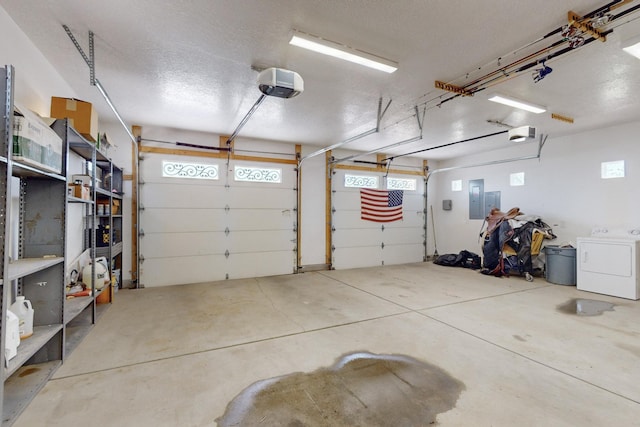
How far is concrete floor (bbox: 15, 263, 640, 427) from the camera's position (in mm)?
1881

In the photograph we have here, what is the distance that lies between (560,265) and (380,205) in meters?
3.74

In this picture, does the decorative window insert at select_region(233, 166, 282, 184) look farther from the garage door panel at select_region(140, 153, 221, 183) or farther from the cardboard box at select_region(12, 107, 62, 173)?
the cardboard box at select_region(12, 107, 62, 173)

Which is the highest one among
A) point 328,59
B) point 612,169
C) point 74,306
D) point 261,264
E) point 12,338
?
point 328,59

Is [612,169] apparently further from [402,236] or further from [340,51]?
[340,51]

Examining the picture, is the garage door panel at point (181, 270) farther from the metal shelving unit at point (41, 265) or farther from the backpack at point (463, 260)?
the backpack at point (463, 260)

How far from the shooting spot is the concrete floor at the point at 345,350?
1881mm

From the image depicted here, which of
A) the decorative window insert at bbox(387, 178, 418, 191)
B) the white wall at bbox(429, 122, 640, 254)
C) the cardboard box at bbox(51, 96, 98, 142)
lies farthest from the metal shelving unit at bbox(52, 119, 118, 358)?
the white wall at bbox(429, 122, 640, 254)

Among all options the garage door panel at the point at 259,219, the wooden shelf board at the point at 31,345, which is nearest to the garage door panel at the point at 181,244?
the garage door panel at the point at 259,219

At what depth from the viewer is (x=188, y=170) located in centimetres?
545

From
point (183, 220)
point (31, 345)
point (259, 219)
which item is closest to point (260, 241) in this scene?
point (259, 219)

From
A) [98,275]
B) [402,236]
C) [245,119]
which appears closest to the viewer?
[98,275]

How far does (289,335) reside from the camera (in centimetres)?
304

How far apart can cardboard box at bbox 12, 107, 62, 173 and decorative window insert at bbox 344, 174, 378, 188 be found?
215 inches

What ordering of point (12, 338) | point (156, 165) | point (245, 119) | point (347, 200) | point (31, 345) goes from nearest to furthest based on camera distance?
point (12, 338)
point (31, 345)
point (245, 119)
point (156, 165)
point (347, 200)
